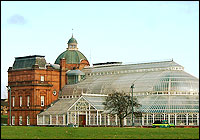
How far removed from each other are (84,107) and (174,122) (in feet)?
85.8

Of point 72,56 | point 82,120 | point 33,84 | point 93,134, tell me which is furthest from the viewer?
point 72,56

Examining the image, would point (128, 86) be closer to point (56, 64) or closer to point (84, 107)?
point (84, 107)

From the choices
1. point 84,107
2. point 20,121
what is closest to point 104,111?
point 84,107

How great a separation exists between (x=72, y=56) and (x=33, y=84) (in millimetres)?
23101

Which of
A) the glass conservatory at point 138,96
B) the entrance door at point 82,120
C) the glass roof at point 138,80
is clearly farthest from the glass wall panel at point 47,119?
the entrance door at point 82,120

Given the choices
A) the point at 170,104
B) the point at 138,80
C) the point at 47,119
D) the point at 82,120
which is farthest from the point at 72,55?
the point at 170,104

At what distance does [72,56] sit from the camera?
555 feet

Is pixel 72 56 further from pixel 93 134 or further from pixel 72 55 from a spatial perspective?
pixel 93 134

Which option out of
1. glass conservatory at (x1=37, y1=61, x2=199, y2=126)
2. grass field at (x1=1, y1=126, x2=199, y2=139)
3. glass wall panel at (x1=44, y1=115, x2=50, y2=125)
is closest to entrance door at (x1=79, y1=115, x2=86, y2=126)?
glass conservatory at (x1=37, y1=61, x2=199, y2=126)

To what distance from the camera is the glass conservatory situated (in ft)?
397

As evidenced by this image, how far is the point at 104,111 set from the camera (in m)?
129

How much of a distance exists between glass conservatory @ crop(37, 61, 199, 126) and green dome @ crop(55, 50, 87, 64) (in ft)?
35.6

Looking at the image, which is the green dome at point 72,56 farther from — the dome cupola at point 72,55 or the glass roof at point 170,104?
the glass roof at point 170,104

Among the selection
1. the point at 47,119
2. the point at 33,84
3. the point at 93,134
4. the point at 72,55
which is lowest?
the point at 93,134
